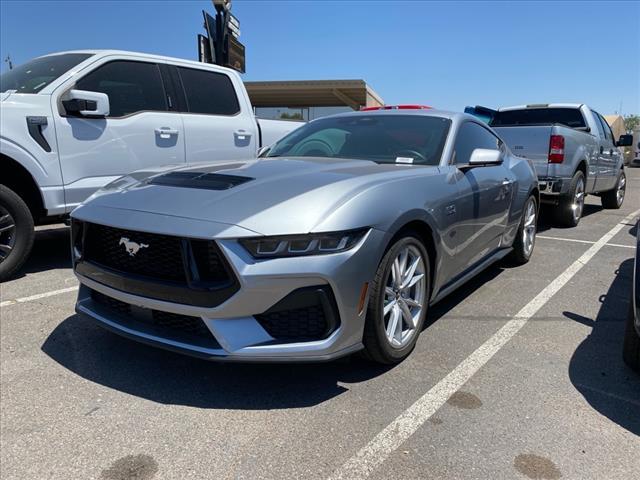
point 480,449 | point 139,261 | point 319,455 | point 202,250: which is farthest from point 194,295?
point 480,449

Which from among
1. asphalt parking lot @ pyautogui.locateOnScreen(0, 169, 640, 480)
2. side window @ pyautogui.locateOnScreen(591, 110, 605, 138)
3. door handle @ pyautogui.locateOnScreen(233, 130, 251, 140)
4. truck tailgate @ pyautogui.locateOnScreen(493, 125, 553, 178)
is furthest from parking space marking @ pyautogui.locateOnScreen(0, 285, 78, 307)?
side window @ pyautogui.locateOnScreen(591, 110, 605, 138)

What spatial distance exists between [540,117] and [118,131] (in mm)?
7323

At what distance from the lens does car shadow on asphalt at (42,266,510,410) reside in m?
2.68

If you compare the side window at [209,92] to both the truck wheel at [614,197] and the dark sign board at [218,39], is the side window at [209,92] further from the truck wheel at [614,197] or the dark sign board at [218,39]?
the truck wheel at [614,197]

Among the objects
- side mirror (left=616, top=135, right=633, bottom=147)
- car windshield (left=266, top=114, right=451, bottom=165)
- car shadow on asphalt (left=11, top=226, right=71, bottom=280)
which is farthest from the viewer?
side mirror (left=616, top=135, right=633, bottom=147)

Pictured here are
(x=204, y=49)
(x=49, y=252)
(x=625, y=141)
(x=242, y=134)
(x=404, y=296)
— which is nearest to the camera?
(x=404, y=296)

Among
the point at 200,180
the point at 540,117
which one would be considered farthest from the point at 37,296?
the point at 540,117

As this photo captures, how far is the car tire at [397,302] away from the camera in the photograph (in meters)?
2.70

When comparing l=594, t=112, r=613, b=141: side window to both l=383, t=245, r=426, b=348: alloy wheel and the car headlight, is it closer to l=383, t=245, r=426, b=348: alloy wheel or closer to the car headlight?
l=383, t=245, r=426, b=348: alloy wheel

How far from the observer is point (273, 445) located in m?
2.29

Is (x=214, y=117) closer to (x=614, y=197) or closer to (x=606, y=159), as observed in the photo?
(x=606, y=159)

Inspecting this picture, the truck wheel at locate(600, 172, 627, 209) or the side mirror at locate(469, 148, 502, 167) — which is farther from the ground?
the side mirror at locate(469, 148, 502, 167)

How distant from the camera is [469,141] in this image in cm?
417

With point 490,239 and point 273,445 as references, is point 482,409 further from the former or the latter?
point 490,239
